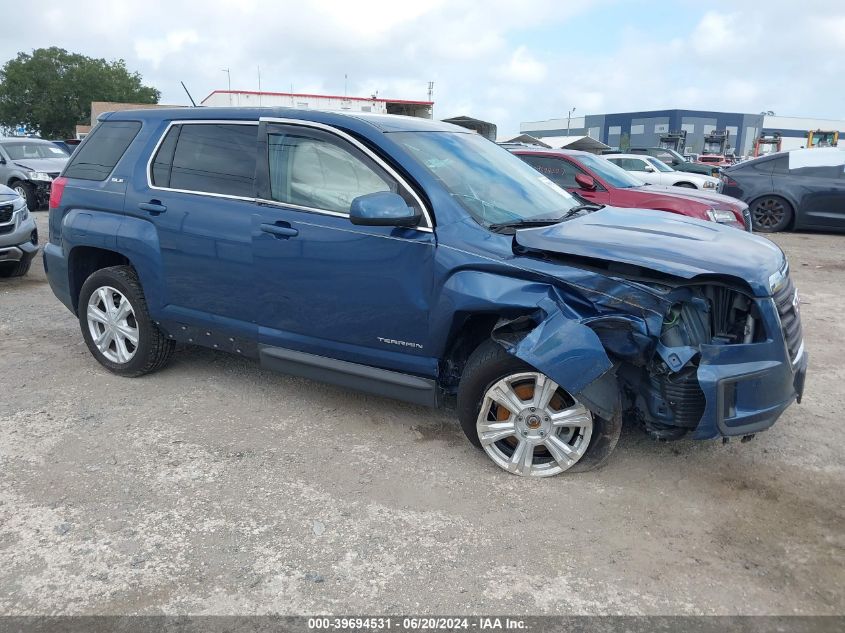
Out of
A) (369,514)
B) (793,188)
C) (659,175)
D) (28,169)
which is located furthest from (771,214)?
(28,169)

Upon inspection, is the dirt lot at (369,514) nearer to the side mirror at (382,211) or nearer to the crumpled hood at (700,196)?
the side mirror at (382,211)

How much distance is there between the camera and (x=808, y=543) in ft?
9.82

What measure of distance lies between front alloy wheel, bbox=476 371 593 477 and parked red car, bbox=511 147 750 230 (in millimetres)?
5149

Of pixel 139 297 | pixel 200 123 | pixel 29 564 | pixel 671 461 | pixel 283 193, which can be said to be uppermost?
pixel 200 123

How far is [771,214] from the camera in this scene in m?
12.7

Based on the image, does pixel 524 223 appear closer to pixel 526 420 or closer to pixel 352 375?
pixel 526 420

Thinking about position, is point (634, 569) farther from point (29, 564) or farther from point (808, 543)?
point (29, 564)

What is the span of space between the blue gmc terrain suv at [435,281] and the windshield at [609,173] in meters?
4.90

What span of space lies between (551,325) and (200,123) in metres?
2.73

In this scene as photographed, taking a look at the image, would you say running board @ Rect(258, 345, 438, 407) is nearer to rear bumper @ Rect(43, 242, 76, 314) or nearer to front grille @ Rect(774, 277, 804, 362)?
front grille @ Rect(774, 277, 804, 362)

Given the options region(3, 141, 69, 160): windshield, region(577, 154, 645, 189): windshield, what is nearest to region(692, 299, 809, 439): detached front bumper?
region(577, 154, 645, 189): windshield

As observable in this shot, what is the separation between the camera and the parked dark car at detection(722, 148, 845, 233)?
480 inches

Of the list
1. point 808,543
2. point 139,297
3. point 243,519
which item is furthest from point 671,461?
point 139,297

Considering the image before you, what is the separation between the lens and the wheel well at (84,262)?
16.1ft
